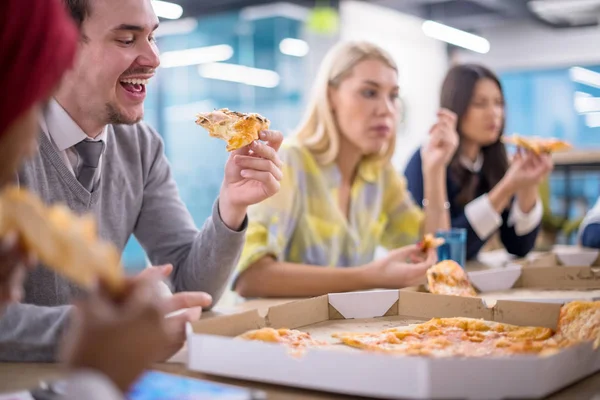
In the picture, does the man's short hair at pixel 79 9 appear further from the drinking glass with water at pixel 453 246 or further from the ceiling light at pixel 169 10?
the ceiling light at pixel 169 10

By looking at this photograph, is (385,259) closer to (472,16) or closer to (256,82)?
(256,82)

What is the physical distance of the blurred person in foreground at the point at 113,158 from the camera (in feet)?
4.58

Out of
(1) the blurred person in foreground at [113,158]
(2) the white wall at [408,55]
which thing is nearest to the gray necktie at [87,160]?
(1) the blurred person in foreground at [113,158]

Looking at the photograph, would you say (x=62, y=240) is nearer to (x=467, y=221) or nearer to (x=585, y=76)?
(x=467, y=221)

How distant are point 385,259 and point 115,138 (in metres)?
0.75

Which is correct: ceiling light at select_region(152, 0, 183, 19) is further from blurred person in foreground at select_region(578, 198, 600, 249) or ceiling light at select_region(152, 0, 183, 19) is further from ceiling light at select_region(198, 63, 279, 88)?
blurred person in foreground at select_region(578, 198, 600, 249)

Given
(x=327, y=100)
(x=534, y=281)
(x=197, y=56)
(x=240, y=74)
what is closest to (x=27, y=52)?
(x=534, y=281)

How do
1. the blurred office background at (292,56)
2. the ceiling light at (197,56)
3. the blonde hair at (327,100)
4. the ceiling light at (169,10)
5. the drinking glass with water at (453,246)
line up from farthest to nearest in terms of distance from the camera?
1. the ceiling light at (197,56)
2. the blurred office background at (292,56)
3. the ceiling light at (169,10)
4. the blonde hair at (327,100)
5. the drinking glass with water at (453,246)

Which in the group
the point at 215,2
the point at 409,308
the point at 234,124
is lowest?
the point at 409,308

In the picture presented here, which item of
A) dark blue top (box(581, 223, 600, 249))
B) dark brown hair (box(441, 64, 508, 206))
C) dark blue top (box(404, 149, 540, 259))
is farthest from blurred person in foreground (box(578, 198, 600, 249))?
dark brown hair (box(441, 64, 508, 206))

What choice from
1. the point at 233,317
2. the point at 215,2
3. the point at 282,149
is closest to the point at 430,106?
the point at 215,2

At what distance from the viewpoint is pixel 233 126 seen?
1.38 metres

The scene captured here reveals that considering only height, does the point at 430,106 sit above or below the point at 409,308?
above

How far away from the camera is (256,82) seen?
25.8ft
